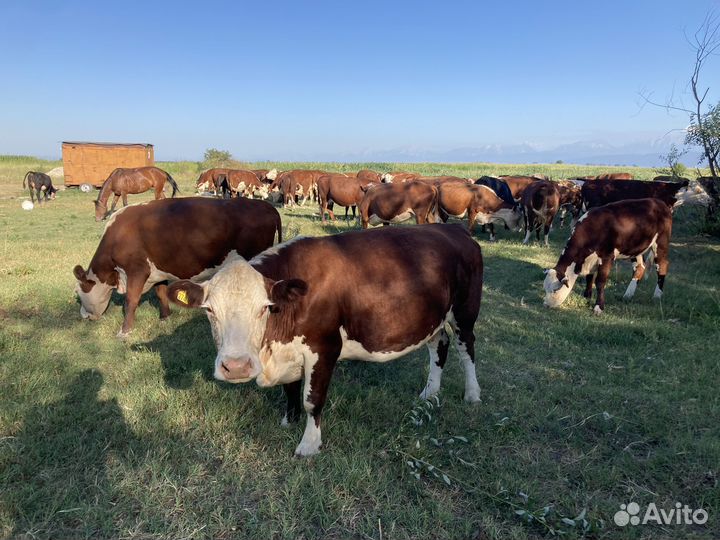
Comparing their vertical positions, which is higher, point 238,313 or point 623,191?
point 623,191

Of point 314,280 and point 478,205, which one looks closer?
point 314,280

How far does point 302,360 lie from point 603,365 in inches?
157

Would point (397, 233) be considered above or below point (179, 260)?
above

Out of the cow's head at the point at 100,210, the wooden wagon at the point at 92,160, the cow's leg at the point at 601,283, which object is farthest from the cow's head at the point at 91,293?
the wooden wagon at the point at 92,160

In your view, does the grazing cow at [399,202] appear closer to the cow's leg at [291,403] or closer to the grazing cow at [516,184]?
Answer: the grazing cow at [516,184]

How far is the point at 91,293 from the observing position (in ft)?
21.9

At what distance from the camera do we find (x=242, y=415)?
4.33 m

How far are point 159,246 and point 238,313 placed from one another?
13.3ft

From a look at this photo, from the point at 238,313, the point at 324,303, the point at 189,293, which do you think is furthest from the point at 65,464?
the point at 324,303

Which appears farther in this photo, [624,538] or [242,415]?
[242,415]

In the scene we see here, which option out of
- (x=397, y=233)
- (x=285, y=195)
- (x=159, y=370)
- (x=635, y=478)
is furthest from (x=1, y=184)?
(x=635, y=478)

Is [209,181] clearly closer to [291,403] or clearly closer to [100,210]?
[100,210]

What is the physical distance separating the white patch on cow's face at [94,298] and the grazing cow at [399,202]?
9089 mm

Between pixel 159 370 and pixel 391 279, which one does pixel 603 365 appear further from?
pixel 159 370
